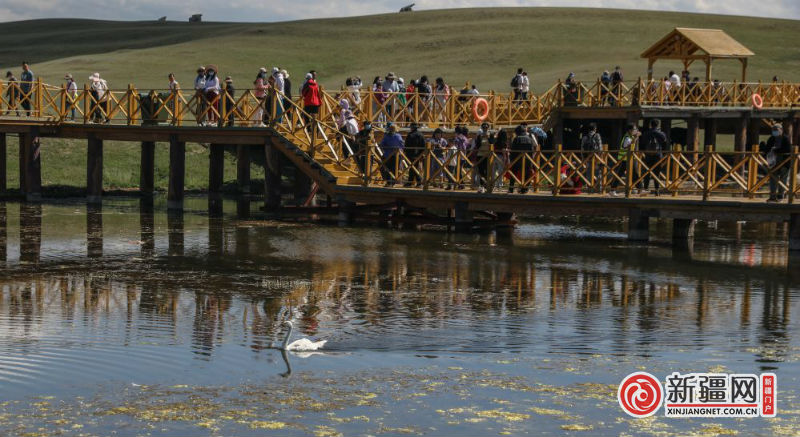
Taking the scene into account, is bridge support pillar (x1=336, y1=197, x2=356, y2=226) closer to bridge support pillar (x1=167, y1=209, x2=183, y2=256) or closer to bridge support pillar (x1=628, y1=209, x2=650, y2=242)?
bridge support pillar (x1=167, y1=209, x2=183, y2=256)

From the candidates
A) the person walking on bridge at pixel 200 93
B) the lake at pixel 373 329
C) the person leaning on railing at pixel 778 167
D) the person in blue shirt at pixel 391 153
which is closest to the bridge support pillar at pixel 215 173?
the person walking on bridge at pixel 200 93

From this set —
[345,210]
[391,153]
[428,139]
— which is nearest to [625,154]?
[391,153]

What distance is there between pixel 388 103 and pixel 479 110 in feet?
9.82

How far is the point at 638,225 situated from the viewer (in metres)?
25.5

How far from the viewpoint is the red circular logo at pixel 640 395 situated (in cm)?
1216

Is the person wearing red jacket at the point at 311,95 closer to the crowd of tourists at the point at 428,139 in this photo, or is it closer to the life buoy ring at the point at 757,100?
the crowd of tourists at the point at 428,139

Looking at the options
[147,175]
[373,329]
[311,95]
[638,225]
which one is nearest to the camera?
[373,329]

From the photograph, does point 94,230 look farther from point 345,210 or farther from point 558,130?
point 558,130

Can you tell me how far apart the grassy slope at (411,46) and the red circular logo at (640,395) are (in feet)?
161

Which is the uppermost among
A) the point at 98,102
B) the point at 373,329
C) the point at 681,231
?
the point at 98,102

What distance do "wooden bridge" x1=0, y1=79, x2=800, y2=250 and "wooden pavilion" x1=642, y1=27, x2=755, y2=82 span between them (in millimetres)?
2357

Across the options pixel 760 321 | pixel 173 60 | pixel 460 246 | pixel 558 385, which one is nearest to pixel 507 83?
pixel 173 60

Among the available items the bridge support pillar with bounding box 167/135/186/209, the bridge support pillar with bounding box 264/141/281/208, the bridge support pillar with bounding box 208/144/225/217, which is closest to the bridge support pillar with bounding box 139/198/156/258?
the bridge support pillar with bounding box 167/135/186/209
